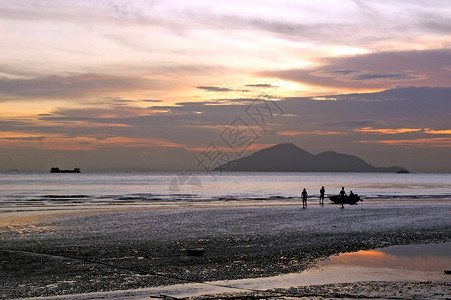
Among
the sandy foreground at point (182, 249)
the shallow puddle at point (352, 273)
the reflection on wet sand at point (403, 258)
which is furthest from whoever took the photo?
the reflection on wet sand at point (403, 258)

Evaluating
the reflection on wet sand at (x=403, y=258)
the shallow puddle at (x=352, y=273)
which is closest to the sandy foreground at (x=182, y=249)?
the shallow puddle at (x=352, y=273)

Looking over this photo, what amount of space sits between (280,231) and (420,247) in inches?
344

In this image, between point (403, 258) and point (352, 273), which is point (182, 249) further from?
point (403, 258)

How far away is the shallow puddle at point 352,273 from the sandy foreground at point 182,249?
0.59 m

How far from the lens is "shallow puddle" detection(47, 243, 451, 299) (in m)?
14.7

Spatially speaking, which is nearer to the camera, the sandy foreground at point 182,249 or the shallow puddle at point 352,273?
the shallow puddle at point 352,273

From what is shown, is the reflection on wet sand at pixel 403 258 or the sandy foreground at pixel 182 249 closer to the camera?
the sandy foreground at pixel 182 249

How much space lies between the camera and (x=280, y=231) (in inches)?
1206

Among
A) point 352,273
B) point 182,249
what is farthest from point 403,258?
A: point 182,249

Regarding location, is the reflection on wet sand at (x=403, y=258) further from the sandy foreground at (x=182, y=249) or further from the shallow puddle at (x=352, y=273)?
the sandy foreground at (x=182, y=249)

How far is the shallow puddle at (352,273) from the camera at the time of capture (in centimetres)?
1466

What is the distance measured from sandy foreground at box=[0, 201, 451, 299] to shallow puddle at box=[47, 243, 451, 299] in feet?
1.93

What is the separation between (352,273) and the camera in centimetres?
1780

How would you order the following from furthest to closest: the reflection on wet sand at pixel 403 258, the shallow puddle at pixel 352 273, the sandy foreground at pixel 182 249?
1. the reflection on wet sand at pixel 403 258
2. the sandy foreground at pixel 182 249
3. the shallow puddle at pixel 352 273
